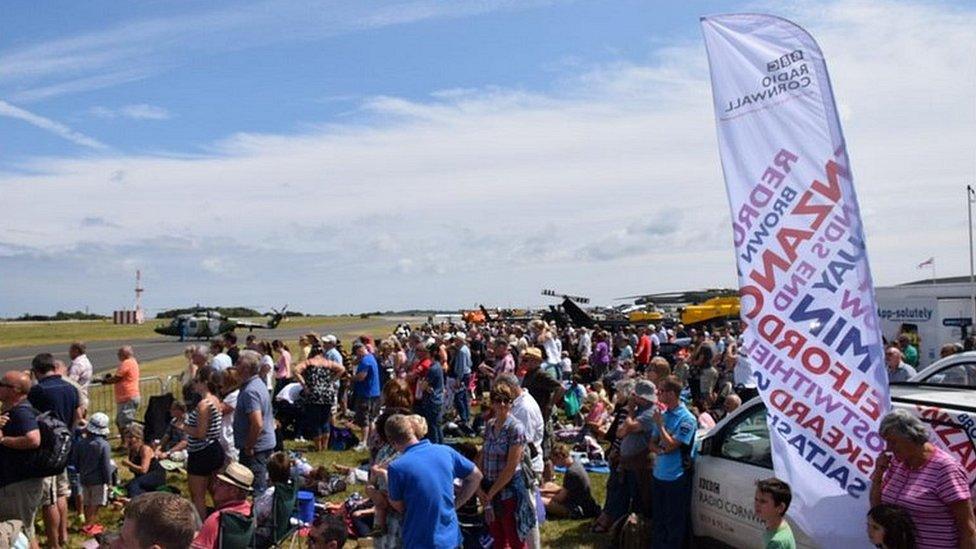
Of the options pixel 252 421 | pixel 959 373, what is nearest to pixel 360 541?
pixel 252 421

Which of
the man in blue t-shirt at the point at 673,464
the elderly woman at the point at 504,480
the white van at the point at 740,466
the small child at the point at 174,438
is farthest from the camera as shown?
the small child at the point at 174,438

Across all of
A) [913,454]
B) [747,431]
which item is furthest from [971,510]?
[747,431]

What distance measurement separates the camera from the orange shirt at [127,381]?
37.8 feet

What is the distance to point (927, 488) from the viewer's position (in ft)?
14.1

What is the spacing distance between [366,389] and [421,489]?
8.67 meters

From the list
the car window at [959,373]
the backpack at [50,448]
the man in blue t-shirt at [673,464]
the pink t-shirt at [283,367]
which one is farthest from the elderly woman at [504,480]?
the pink t-shirt at [283,367]

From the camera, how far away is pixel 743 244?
514cm

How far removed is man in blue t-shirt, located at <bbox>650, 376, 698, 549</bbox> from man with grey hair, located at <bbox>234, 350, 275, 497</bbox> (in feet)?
11.5

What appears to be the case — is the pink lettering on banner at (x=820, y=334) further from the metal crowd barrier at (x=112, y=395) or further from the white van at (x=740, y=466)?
the metal crowd barrier at (x=112, y=395)

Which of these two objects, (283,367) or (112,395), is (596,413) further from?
(112,395)

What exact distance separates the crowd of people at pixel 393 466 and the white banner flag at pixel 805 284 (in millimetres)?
257

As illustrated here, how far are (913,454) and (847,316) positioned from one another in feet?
2.76

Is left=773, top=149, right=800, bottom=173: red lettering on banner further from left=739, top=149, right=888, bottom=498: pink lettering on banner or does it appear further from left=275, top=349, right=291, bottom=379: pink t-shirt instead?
left=275, top=349, right=291, bottom=379: pink t-shirt

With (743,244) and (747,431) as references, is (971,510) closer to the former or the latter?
(743,244)
